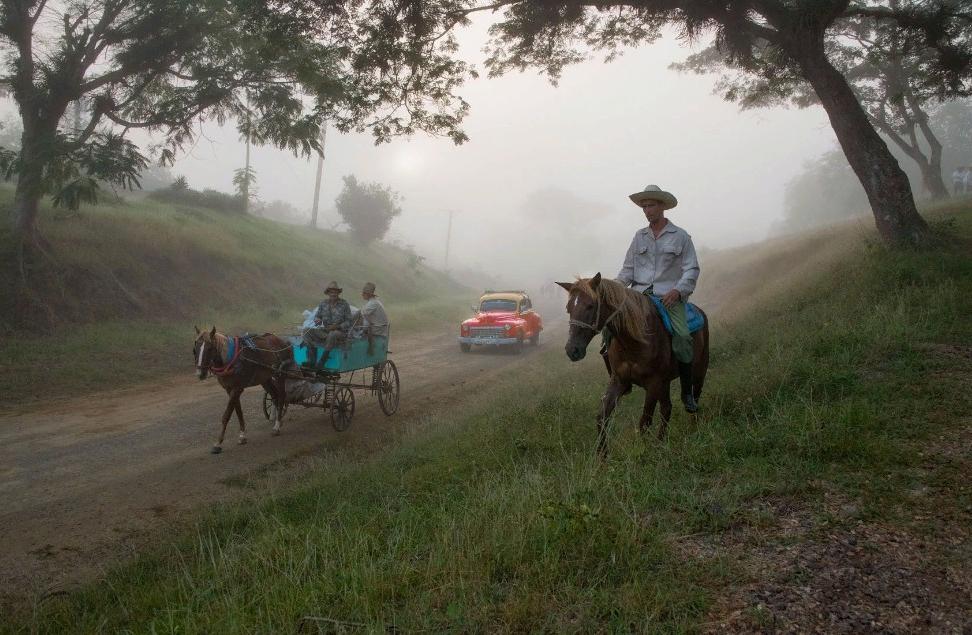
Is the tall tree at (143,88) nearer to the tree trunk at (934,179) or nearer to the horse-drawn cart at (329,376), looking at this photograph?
the horse-drawn cart at (329,376)

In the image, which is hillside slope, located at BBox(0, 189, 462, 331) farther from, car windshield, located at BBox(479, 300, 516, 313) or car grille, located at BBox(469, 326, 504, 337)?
car grille, located at BBox(469, 326, 504, 337)

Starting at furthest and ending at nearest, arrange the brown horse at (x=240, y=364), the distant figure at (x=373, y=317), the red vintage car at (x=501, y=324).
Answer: the red vintage car at (x=501, y=324) → the distant figure at (x=373, y=317) → the brown horse at (x=240, y=364)

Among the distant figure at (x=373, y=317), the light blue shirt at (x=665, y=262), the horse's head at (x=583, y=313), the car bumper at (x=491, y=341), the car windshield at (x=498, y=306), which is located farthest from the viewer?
the car windshield at (x=498, y=306)

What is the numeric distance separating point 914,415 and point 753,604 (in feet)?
11.3

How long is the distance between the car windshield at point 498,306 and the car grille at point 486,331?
1.62m

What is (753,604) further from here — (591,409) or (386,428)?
(386,428)

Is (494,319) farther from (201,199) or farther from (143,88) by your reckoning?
(201,199)

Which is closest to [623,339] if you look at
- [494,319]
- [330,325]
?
[330,325]

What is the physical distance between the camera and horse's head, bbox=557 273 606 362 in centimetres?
475

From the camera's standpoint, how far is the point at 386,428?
30.3ft

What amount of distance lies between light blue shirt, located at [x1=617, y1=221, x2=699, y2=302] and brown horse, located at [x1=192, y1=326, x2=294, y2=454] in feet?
18.8

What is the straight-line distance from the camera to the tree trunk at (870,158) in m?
10.5

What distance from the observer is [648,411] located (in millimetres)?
5461

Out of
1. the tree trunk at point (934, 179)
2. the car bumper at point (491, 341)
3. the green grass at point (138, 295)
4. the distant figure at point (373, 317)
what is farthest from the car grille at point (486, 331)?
the tree trunk at point (934, 179)
